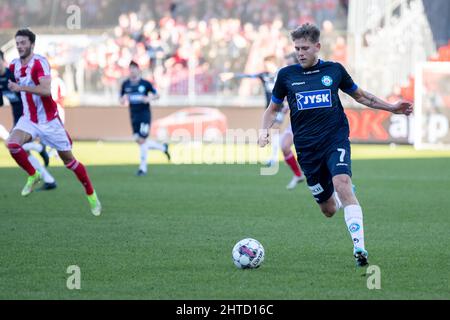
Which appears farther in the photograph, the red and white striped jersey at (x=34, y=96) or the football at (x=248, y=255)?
the red and white striped jersey at (x=34, y=96)

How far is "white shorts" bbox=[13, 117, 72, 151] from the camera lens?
11531 millimetres

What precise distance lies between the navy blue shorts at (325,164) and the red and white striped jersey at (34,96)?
4.45 m

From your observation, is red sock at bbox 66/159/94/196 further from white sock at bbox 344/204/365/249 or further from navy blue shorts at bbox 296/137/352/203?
white sock at bbox 344/204/365/249

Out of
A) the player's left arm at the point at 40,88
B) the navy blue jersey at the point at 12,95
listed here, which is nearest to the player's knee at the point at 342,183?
the player's left arm at the point at 40,88

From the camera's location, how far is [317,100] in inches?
320

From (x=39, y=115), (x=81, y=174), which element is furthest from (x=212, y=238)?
(x=39, y=115)

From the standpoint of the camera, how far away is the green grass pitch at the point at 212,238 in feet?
22.8

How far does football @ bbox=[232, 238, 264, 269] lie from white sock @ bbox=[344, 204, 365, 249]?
79 centimetres

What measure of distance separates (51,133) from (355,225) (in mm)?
5133

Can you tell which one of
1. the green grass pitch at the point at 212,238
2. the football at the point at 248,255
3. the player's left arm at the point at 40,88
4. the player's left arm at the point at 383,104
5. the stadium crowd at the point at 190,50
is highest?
the stadium crowd at the point at 190,50

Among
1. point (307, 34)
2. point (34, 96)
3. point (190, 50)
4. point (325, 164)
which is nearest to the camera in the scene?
point (307, 34)

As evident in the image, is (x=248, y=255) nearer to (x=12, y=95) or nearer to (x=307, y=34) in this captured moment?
(x=307, y=34)

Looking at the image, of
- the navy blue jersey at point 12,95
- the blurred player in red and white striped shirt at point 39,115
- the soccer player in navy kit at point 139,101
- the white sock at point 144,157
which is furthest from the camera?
the soccer player in navy kit at point 139,101

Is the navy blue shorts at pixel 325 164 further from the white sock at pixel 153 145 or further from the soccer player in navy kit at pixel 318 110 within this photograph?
the white sock at pixel 153 145
